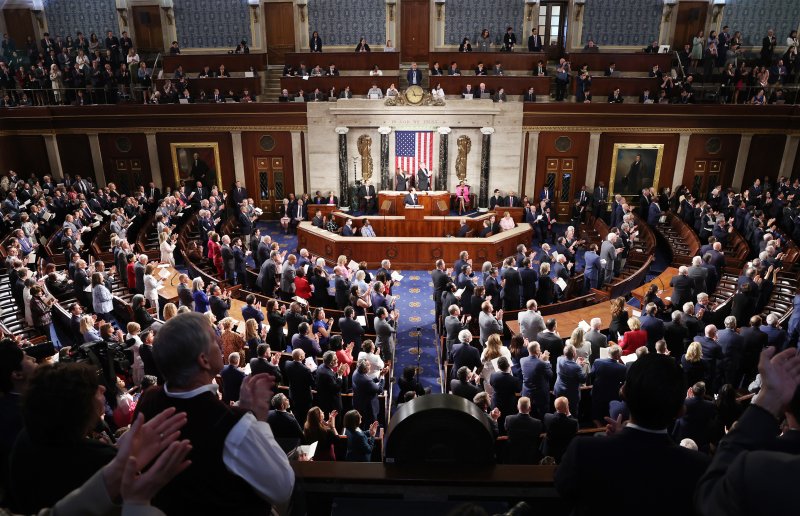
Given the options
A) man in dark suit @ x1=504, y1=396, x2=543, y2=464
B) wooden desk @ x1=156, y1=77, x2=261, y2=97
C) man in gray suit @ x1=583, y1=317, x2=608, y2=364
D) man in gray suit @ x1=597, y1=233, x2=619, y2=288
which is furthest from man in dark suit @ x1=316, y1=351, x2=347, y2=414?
wooden desk @ x1=156, y1=77, x2=261, y2=97

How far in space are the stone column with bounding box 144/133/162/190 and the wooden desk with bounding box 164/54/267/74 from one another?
279 centimetres

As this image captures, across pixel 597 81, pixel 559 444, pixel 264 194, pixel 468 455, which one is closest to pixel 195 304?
pixel 559 444

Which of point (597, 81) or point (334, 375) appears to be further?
point (597, 81)

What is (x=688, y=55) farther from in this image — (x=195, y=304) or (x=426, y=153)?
(x=195, y=304)

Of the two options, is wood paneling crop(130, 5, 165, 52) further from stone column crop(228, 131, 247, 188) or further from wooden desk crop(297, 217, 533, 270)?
wooden desk crop(297, 217, 533, 270)

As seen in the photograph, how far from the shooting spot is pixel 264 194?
1922 centimetres

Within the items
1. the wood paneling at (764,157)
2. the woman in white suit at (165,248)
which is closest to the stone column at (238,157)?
the woman in white suit at (165,248)

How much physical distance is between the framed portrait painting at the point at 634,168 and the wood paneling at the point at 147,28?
17.5 m

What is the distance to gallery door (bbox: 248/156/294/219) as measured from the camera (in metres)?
19.0

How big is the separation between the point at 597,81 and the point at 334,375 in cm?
1557

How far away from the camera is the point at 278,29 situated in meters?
21.0

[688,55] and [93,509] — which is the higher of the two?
[688,55]

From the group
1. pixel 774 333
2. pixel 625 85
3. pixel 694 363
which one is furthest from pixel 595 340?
pixel 625 85

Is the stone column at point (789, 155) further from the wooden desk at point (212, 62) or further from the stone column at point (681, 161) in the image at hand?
the wooden desk at point (212, 62)
